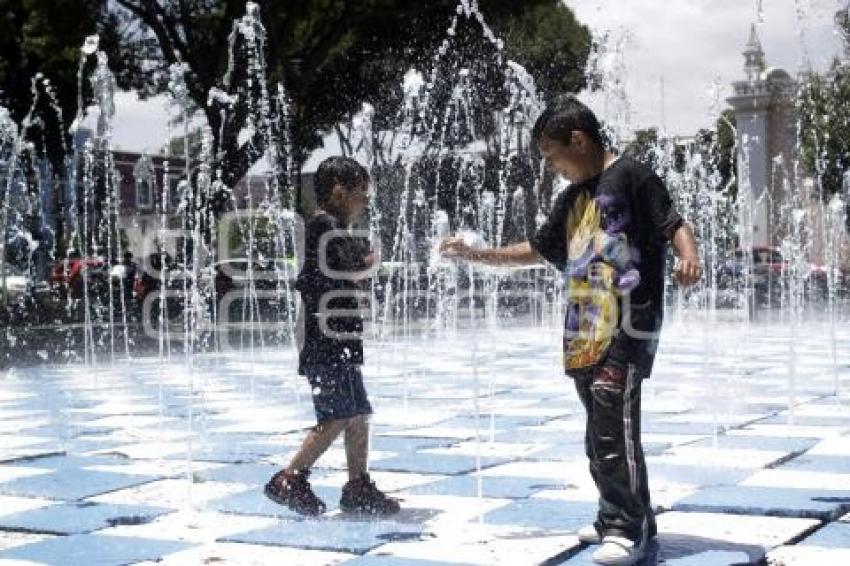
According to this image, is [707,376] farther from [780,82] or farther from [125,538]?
[780,82]

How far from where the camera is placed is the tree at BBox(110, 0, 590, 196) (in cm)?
2027

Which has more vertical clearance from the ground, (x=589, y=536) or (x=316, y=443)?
(x=316, y=443)

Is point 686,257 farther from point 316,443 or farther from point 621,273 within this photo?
point 316,443

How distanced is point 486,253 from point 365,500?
34.6 inches

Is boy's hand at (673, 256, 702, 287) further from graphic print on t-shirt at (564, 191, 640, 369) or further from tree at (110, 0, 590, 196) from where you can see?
tree at (110, 0, 590, 196)

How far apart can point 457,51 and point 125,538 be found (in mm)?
20892

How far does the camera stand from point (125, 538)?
3721 mm

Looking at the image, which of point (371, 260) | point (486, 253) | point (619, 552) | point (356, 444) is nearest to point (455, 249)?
point (486, 253)

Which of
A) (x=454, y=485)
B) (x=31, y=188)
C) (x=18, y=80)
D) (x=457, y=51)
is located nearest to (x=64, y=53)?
(x=18, y=80)

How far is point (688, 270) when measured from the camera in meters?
3.14

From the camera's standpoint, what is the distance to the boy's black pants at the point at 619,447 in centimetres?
324

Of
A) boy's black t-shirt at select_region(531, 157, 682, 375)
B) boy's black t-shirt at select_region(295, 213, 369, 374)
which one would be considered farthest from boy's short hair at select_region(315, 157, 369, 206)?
boy's black t-shirt at select_region(531, 157, 682, 375)

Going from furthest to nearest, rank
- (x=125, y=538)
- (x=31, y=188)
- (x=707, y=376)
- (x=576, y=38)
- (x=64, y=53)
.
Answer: (x=576, y=38) < (x=31, y=188) < (x=64, y=53) < (x=707, y=376) < (x=125, y=538)

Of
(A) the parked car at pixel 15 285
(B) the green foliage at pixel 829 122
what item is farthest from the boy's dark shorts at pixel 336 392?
(B) the green foliage at pixel 829 122
